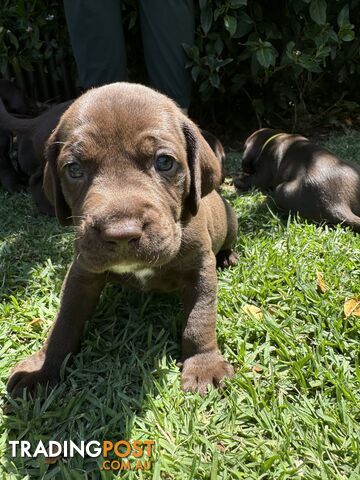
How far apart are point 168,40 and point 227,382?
4.53 metres

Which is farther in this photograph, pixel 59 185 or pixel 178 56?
pixel 178 56

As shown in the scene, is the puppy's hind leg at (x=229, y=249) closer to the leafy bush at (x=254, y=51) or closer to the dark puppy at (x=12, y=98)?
the leafy bush at (x=254, y=51)

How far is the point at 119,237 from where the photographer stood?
2.08m

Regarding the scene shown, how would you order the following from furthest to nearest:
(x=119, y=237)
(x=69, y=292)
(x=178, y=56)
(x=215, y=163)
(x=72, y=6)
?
(x=178, y=56) → (x=72, y=6) → (x=215, y=163) → (x=69, y=292) → (x=119, y=237)

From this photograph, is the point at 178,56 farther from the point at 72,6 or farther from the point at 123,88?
the point at 123,88

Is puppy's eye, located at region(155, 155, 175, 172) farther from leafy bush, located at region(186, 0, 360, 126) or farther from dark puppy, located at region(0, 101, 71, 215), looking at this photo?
leafy bush, located at region(186, 0, 360, 126)

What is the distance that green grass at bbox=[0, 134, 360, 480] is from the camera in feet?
6.91

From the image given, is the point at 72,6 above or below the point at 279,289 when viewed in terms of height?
above

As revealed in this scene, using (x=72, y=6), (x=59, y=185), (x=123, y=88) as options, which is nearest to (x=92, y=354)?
(x=59, y=185)

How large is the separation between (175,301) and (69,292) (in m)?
0.81

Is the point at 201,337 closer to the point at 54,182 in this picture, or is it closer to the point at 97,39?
the point at 54,182

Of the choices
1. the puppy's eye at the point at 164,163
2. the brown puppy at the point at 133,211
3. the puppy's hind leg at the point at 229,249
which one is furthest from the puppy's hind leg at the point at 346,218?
the puppy's eye at the point at 164,163

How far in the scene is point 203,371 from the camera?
2.55 meters

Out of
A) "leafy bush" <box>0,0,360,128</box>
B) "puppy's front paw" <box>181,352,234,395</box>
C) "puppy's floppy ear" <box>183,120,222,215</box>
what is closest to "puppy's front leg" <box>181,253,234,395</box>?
"puppy's front paw" <box>181,352,234,395</box>
